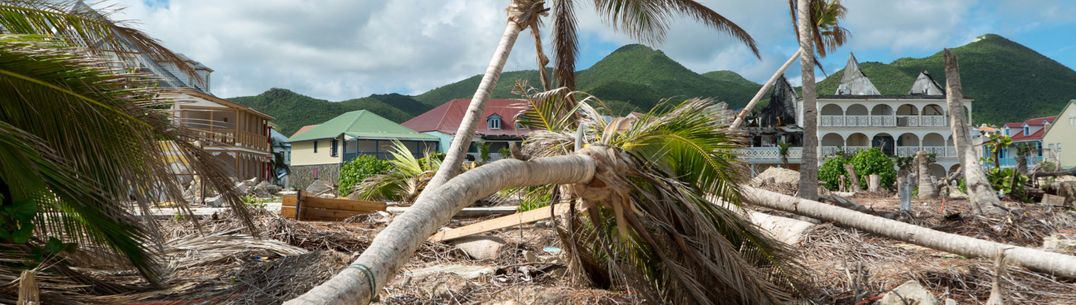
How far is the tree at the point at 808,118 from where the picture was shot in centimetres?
1101

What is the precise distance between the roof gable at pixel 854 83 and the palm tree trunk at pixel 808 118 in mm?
45743

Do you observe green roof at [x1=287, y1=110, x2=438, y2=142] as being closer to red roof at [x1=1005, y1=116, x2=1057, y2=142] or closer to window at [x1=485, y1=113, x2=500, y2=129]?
window at [x1=485, y1=113, x2=500, y2=129]

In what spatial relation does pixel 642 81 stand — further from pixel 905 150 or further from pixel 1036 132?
pixel 905 150

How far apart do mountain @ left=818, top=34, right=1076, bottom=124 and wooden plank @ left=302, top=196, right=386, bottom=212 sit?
247ft

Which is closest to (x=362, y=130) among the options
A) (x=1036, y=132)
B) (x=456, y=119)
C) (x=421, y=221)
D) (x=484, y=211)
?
(x=456, y=119)

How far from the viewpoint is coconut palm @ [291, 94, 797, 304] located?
14.4 ft

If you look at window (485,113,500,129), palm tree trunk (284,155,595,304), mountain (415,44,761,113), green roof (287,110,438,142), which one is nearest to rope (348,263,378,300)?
palm tree trunk (284,155,595,304)

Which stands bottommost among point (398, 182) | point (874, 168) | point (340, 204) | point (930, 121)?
point (340, 204)

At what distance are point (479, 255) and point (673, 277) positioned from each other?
2.93 metres

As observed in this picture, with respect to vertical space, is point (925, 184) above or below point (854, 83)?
below

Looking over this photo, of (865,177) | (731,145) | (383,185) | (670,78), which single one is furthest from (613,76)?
(731,145)

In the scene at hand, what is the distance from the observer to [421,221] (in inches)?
114

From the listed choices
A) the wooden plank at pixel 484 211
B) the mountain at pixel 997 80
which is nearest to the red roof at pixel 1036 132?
the mountain at pixel 997 80

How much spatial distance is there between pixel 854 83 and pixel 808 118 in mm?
49572
